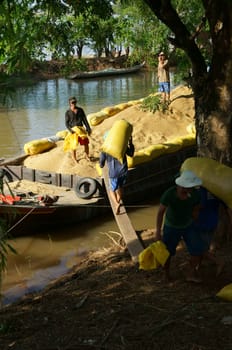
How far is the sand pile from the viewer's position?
11242 mm

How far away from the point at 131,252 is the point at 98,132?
632 cm

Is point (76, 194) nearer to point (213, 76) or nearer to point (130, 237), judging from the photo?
point (130, 237)

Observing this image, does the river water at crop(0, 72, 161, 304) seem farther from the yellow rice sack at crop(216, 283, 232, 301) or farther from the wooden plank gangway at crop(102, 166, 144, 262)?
the yellow rice sack at crop(216, 283, 232, 301)

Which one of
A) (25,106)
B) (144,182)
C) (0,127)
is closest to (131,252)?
(144,182)

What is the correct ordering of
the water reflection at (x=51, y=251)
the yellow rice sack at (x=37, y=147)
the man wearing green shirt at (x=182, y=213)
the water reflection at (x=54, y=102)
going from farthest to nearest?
1. the water reflection at (x=54, y=102)
2. the yellow rice sack at (x=37, y=147)
3. the water reflection at (x=51, y=251)
4. the man wearing green shirt at (x=182, y=213)

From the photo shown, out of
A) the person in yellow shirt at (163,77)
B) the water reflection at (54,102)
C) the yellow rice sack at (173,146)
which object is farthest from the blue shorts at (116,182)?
the person in yellow shirt at (163,77)

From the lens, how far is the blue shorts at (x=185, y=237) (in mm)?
5227

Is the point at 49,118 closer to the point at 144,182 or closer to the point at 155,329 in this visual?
the point at 144,182

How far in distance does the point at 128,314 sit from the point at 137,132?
842 cm

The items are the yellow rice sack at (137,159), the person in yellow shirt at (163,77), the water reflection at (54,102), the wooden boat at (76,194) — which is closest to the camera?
the wooden boat at (76,194)

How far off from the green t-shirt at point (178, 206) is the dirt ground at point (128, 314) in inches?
26.4

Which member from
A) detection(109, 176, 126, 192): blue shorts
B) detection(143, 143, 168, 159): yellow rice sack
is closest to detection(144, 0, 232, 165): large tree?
detection(109, 176, 126, 192): blue shorts

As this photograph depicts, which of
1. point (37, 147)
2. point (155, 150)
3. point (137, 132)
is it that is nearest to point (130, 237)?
point (155, 150)

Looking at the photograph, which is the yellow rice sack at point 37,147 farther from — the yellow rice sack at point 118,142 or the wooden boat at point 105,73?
the wooden boat at point 105,73
